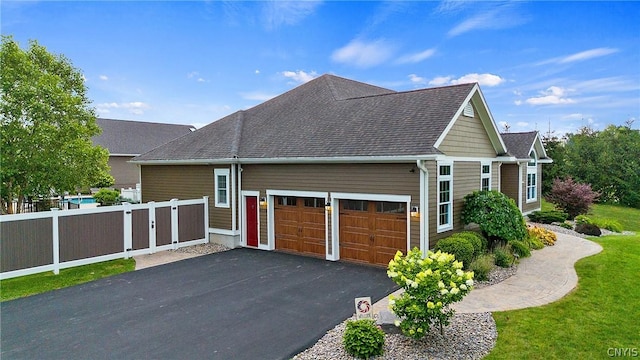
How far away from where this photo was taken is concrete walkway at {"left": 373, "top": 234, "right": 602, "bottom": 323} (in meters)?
8.29

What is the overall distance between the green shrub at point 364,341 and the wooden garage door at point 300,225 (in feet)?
22.9

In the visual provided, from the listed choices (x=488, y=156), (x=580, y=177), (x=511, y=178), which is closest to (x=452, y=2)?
(x=488, y=156)

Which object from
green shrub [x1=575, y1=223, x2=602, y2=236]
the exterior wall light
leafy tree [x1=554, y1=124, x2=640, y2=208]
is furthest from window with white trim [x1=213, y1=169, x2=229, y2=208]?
leafy tree [x1=554, y1=124, x2=640, y2=208]

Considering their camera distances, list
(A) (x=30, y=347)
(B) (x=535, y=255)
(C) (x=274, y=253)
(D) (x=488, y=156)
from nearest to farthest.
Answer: (A) (x=30, y=347) → (B) (x=535, y=255) → (C) (x=274, y=253) → (D) (x=488, y=156)

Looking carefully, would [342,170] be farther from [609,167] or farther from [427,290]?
[609,167]

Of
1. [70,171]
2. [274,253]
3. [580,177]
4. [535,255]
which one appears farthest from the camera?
[580,177]

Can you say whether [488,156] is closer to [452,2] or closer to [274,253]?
[452,2]

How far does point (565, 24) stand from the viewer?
15305 mm

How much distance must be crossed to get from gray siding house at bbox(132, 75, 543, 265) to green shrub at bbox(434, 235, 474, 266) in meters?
0.56

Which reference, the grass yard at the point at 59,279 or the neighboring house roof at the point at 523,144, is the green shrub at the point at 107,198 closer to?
the grass yard at the point at 59,279

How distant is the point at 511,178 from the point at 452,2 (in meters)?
11.3

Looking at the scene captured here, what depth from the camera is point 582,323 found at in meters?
7.33

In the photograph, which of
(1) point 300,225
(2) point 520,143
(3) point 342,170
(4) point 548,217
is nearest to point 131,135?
(1) point 300,225

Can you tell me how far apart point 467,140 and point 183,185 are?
11794 millimetres
